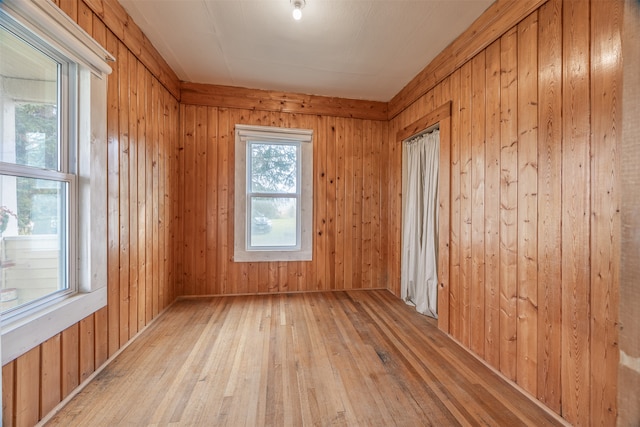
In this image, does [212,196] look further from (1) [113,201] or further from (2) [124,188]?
(1) [113,201]

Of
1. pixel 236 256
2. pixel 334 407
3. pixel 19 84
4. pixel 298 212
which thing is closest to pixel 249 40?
pixel 19 84

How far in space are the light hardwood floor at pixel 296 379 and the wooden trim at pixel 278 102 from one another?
2.49 m

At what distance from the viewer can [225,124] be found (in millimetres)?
3230

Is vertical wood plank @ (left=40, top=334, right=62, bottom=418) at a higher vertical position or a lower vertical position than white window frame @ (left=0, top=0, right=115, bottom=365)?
lower

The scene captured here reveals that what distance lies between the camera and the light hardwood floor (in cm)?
143

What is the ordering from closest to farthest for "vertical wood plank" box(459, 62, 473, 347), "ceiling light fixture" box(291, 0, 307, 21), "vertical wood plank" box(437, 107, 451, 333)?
"ceiling light fixture" box(291, 0, 307, 21) < "vertical wood plank" box(459, 62, 473, 347) < "vertical wood plank" box(437, 107, 451, 333)

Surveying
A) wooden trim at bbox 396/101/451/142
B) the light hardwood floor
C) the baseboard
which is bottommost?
the light hardwood floor

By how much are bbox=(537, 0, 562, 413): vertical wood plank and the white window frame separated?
2.70m

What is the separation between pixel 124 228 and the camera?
80.9 inches

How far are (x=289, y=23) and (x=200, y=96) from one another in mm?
1620

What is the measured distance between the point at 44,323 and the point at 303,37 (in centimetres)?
260

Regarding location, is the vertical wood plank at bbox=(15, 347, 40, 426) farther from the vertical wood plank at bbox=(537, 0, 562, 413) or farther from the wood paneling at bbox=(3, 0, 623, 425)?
the vertical wood plank at bbox=(537, 0, 562, 413)

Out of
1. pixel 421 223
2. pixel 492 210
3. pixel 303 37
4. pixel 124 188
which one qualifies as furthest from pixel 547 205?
pixel 124 188

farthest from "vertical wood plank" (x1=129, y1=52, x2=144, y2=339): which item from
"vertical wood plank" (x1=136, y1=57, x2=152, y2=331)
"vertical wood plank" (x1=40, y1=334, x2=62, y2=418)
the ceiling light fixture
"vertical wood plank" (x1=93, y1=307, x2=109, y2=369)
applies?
the ceiling light fixture
